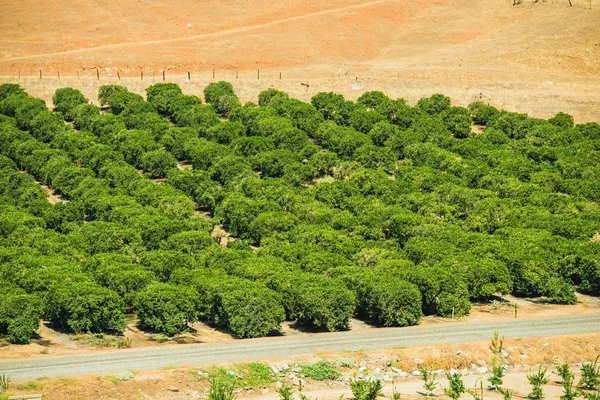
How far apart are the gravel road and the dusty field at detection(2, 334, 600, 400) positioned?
4.13 feet


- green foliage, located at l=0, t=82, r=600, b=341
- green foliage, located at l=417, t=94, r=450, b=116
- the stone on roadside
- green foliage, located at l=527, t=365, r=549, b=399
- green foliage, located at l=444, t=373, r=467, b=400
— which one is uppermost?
green foliage, located at l=417, t=94, r=450, b=116

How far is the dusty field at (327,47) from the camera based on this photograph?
14125cm

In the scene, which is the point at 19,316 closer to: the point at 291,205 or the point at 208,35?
the point at 291,205

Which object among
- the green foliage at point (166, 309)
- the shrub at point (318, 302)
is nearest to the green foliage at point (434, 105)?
the shrub at point (318, 302)

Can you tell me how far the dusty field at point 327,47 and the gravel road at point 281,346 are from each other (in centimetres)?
6219

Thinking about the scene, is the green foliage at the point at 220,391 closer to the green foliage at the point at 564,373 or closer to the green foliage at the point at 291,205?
the green foliage at the point at 291,205

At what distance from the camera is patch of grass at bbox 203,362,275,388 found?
213 feet

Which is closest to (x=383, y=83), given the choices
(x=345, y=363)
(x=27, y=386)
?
(x=345, y=363)

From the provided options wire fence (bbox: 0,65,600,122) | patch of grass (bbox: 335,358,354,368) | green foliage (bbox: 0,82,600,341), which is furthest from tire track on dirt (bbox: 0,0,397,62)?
patch of grass (bbox: 335,358,354,368)

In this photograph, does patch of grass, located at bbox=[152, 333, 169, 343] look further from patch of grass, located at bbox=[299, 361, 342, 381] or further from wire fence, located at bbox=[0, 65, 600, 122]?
wire fence, located at bbox=[0, 65, 600, 122]

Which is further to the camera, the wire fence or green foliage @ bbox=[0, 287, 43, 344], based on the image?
the wire fence

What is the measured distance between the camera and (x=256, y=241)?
9756cm

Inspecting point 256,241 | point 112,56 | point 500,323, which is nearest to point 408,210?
point 256,241

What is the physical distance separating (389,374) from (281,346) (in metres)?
7.24
